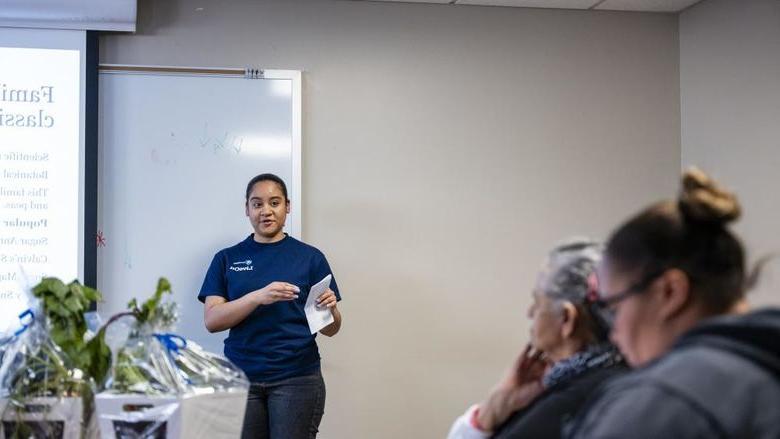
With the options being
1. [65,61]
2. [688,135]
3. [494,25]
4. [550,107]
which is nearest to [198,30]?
[65,61]

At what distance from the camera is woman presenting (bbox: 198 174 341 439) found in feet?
11.2

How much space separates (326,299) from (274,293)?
23cm

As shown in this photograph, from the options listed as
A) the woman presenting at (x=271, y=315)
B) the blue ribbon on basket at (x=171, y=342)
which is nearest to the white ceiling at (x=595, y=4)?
the woman presenting at (x=271, y=315)

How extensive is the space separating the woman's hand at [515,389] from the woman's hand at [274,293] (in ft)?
5.22

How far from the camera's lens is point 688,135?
179 inches

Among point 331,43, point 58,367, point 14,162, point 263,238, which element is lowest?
point 58,367

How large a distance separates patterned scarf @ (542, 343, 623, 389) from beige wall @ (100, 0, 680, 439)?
8.30 feet

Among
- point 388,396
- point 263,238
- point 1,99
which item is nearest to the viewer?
point 263,238

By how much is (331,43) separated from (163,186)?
1013mm

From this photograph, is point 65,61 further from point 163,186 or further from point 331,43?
point 331,43

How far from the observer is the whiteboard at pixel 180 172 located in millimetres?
4004

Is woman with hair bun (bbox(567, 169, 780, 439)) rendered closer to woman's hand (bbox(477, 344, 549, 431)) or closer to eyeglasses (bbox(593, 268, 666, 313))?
eyeglasses (bbox(593, 268, 666, 313))

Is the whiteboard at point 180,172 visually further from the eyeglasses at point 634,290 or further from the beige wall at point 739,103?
the eyeglasses at point 634,290

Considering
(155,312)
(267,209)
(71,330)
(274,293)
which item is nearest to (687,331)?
(155,312)
